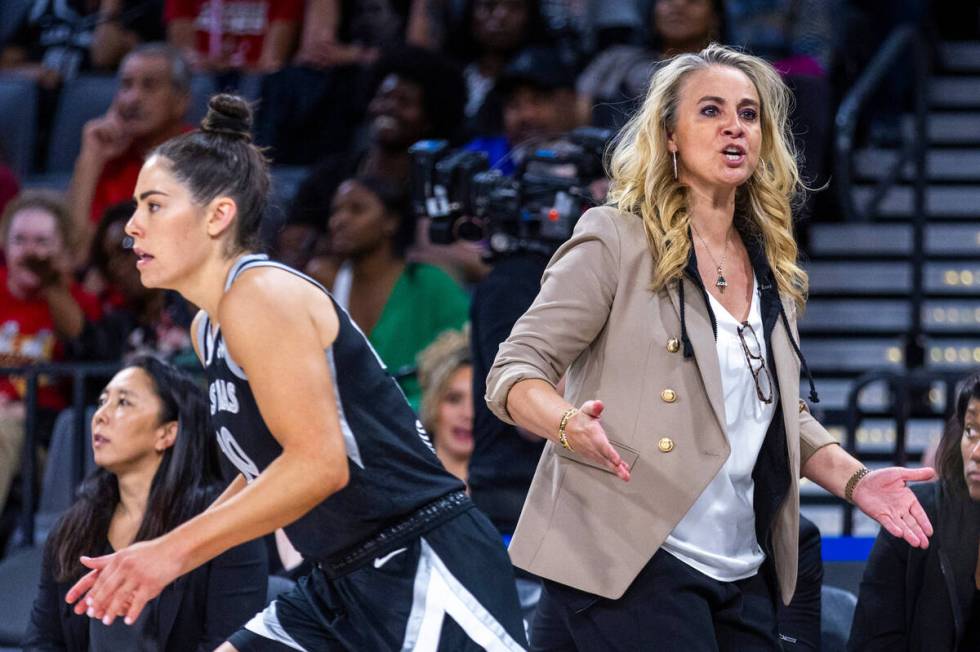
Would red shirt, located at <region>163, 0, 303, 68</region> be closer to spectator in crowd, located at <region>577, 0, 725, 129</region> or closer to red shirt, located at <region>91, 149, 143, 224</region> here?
red shirt, located at <region>91, 149, 143, 224</region>

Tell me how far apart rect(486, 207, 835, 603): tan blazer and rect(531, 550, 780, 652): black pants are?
0.05 m

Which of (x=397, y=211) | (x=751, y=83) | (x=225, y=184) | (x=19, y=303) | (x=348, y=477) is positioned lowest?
(x=19, y=303)

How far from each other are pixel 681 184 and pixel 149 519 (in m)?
1.59

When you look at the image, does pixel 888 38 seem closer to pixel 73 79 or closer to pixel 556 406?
pixel 73 79

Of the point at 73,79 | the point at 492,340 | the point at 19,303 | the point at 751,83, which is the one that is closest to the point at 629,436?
the point at 751,83

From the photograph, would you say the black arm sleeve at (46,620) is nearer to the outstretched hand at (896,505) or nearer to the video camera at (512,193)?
the video camera at (512,193)

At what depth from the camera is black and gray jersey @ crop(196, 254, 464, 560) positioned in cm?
264

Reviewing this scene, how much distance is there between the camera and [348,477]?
2568mm

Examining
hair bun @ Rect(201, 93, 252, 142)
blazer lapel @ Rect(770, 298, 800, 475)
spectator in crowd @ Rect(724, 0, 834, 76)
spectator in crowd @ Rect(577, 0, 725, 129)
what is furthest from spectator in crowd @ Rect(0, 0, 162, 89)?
blazer lapel @ Rect(770, 298, 800, 475)

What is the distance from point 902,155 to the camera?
7285 millimetres

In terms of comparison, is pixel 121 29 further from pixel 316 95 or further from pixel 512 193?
pixel 512 193

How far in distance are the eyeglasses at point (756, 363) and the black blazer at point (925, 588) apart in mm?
817

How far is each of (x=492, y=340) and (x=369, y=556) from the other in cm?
174

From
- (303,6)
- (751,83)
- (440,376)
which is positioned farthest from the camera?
(303,6)
